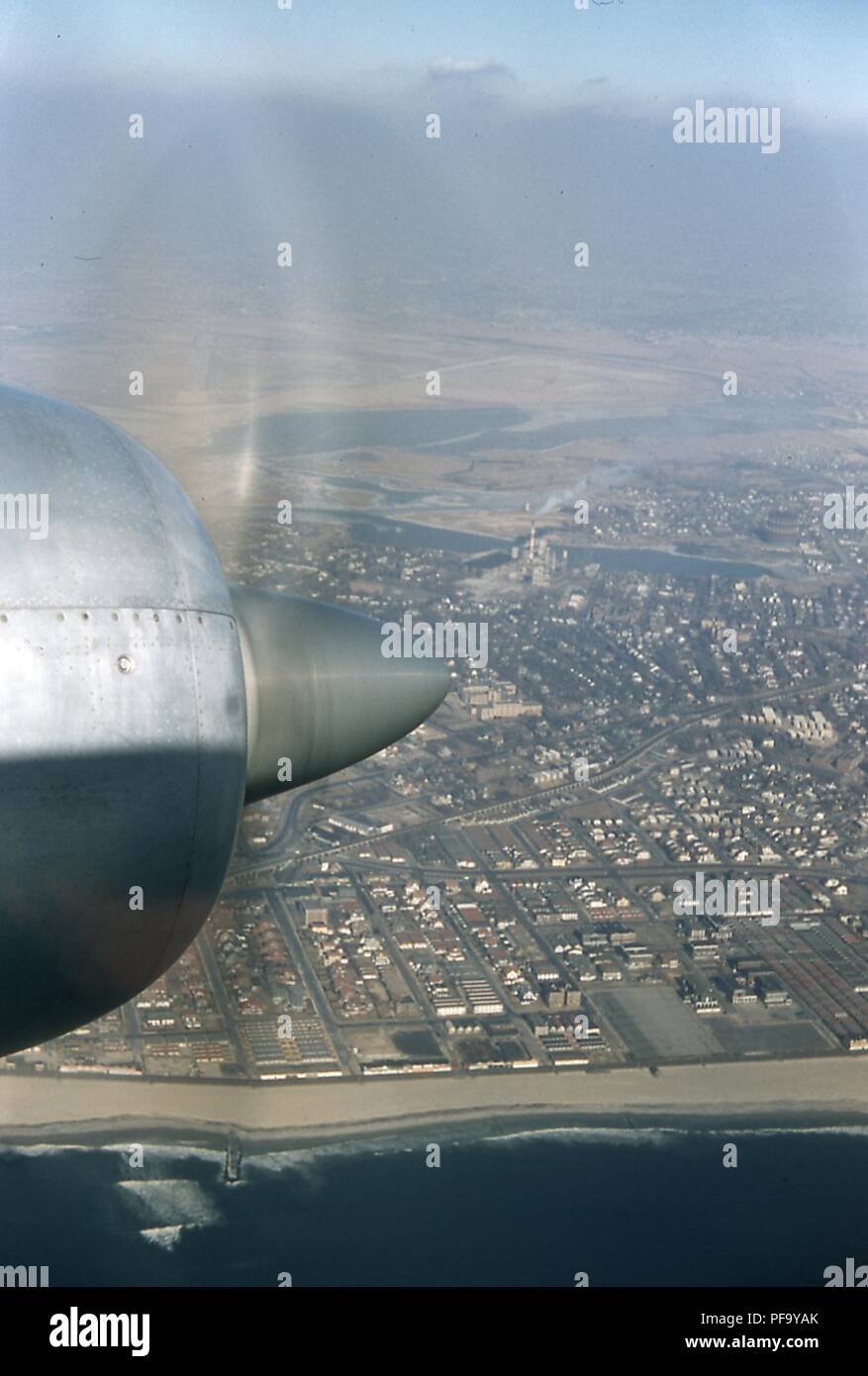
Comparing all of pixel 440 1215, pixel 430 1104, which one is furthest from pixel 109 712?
pixel 430 1104

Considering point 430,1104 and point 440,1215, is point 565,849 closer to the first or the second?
point 430,1104

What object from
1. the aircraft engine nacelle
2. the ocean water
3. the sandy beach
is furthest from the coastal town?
the aircraft engine nacelle

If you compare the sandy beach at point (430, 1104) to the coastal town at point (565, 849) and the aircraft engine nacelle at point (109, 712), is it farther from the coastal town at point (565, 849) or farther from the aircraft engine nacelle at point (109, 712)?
the aircraft engine nacelle at point (109, 712)

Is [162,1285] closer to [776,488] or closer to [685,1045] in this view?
[685,1045]

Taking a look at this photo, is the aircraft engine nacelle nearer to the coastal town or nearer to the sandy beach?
the coastal town

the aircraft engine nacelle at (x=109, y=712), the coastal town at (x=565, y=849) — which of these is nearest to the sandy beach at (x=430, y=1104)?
the coastal town at (x=565, y=849)
